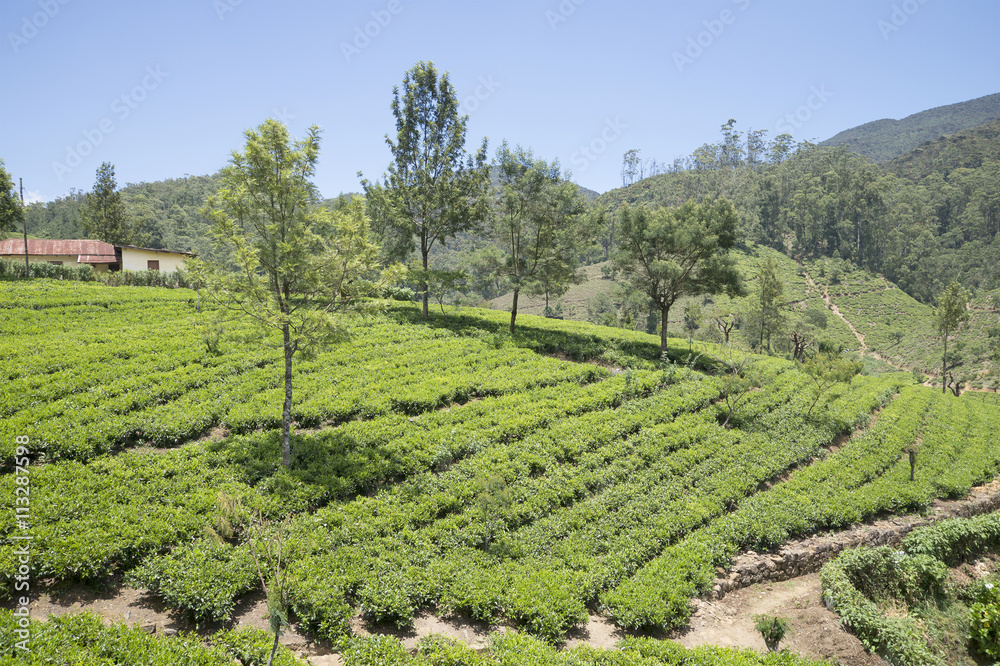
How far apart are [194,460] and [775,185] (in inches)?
5788

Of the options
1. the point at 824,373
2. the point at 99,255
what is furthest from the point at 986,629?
the point at 99,255

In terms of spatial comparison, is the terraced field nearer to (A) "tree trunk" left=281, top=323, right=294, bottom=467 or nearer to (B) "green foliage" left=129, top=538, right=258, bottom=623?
(B) "green foliage" left=129, top=538, right=258, bottom=623

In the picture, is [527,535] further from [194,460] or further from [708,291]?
[708,291]

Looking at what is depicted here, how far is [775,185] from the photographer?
126 metres

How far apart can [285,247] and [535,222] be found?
19.5 m

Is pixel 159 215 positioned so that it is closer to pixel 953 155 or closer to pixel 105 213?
pixel 105 213

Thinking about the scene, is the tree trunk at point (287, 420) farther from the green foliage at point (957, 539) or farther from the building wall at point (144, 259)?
the building wall at point (144, 259)

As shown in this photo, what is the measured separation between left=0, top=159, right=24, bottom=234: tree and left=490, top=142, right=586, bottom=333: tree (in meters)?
33.4

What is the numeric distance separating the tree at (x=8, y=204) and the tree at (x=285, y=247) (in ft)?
102

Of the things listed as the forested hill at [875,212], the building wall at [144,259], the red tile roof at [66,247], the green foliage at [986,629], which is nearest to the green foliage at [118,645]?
the green foliage at [986,629]

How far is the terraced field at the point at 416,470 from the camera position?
32.0 ft

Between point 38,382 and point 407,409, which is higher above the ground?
point 38,382

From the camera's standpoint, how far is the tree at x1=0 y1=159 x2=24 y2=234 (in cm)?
3158

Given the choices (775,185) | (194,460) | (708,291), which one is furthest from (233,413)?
(775,185)
